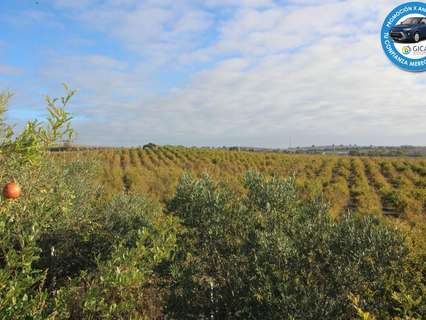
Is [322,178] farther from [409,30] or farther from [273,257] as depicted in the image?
[273,257]

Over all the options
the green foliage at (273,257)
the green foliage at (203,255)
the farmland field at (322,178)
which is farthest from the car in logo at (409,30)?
the green foliage at (273,257)

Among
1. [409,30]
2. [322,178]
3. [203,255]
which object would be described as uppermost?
[409,30]

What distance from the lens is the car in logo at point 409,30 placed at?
10008 millimetres

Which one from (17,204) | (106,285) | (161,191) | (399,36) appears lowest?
(161,191)

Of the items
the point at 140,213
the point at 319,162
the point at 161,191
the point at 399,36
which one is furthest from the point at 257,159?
the point at 140,213

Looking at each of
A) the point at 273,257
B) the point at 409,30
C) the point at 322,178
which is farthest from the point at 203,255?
the point at 322,178

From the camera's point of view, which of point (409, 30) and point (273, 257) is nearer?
point (273, 257)

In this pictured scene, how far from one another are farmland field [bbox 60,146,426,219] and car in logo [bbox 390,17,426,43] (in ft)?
16.6

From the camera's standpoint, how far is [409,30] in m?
10.1

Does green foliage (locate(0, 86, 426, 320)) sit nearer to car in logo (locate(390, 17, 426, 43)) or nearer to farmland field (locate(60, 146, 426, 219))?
farmland field (locate(60, 146, 426, 219))

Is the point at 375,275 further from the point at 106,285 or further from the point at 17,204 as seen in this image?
the point at 17,204

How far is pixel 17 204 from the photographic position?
329 cm

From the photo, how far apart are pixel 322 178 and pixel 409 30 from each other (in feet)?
53.6

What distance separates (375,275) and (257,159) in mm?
33779
